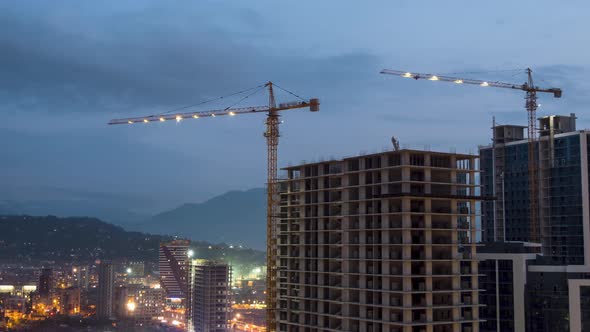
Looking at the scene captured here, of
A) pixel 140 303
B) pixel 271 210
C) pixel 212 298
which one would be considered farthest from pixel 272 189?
pixel 140 303

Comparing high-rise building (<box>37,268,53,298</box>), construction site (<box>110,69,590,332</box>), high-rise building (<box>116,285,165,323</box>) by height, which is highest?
construction site (<box>110,69,590,332</box>)

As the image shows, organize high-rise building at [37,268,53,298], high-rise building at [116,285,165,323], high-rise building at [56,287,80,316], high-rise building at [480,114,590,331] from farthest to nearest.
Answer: high-rise building at [37,268,53,298], high-rise building at [56,287,80,316], high-rise building at [116,285,165,323], high-rise building at [480,114,590,331]

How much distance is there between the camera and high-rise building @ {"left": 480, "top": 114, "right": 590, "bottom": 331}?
65750 millimetres

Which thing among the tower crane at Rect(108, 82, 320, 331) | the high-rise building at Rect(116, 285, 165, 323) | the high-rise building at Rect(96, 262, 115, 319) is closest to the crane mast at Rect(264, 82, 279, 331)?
the tower crane at Rect(108, 82, 320, 331)

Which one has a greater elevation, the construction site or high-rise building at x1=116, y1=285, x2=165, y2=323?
the construction site

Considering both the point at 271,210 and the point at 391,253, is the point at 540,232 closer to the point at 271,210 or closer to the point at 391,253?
the point at 271,210

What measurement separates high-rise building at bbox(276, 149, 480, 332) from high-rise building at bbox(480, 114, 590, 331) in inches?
769

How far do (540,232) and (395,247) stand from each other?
129 feet

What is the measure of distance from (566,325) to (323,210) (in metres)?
27.7

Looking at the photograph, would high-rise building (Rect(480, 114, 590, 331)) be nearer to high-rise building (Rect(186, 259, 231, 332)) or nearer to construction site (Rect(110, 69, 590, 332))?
construction site (Rect(110, 69, 590, 332))

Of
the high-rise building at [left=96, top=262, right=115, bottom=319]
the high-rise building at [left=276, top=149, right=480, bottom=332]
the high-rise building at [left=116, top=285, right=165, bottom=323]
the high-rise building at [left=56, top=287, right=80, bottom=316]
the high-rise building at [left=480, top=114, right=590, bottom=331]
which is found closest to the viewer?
the high-rise building at [left=276, top=149, right=480, bottom=332]

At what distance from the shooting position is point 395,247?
150 feet

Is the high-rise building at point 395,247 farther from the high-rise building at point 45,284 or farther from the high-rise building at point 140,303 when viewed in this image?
the high-rise building at point 45,284

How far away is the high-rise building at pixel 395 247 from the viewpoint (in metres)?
44.8
